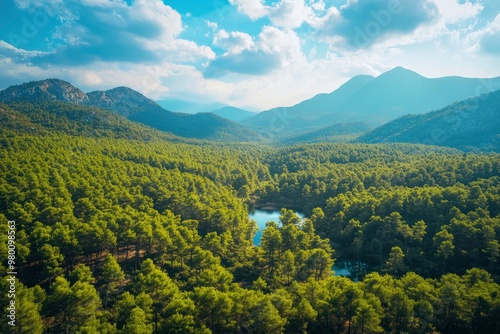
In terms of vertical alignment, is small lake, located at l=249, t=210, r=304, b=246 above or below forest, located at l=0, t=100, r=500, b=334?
below

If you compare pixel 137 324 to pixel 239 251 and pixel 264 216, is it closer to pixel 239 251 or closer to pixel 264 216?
pixel 239 251

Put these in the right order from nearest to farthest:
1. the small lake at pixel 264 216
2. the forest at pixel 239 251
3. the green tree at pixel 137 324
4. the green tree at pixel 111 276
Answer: the green tree at pixel 137 324 < the forest at pixel 239 251 < the green tree at pixel 111 276 < the small lake at pixel 264 216

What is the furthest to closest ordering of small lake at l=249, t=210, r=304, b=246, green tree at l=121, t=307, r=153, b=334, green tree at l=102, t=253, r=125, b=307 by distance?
1. small lake at l=249, t=210, r=304, b=246
2. green tree at l=102, t=253, r=125, b=307
3. green tree at l=121, t=307, r=153, b=334

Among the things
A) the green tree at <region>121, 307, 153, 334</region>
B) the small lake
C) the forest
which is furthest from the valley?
the small lake

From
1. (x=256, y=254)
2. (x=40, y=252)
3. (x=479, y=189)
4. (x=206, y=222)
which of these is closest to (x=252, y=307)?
(x=256, y=254)

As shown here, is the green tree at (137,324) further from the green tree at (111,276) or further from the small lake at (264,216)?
the small lake at (264,216)

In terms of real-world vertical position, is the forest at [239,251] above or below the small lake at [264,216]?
above

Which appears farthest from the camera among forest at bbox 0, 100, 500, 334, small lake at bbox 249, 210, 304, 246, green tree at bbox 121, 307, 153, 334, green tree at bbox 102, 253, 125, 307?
small lake at bbox 249, 210, 304, 246

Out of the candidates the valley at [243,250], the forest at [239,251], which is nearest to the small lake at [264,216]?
the valley at [243,250]

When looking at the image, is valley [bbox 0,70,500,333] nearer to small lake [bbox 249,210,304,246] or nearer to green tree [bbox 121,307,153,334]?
green tree [bbox 121,307,153,334]
